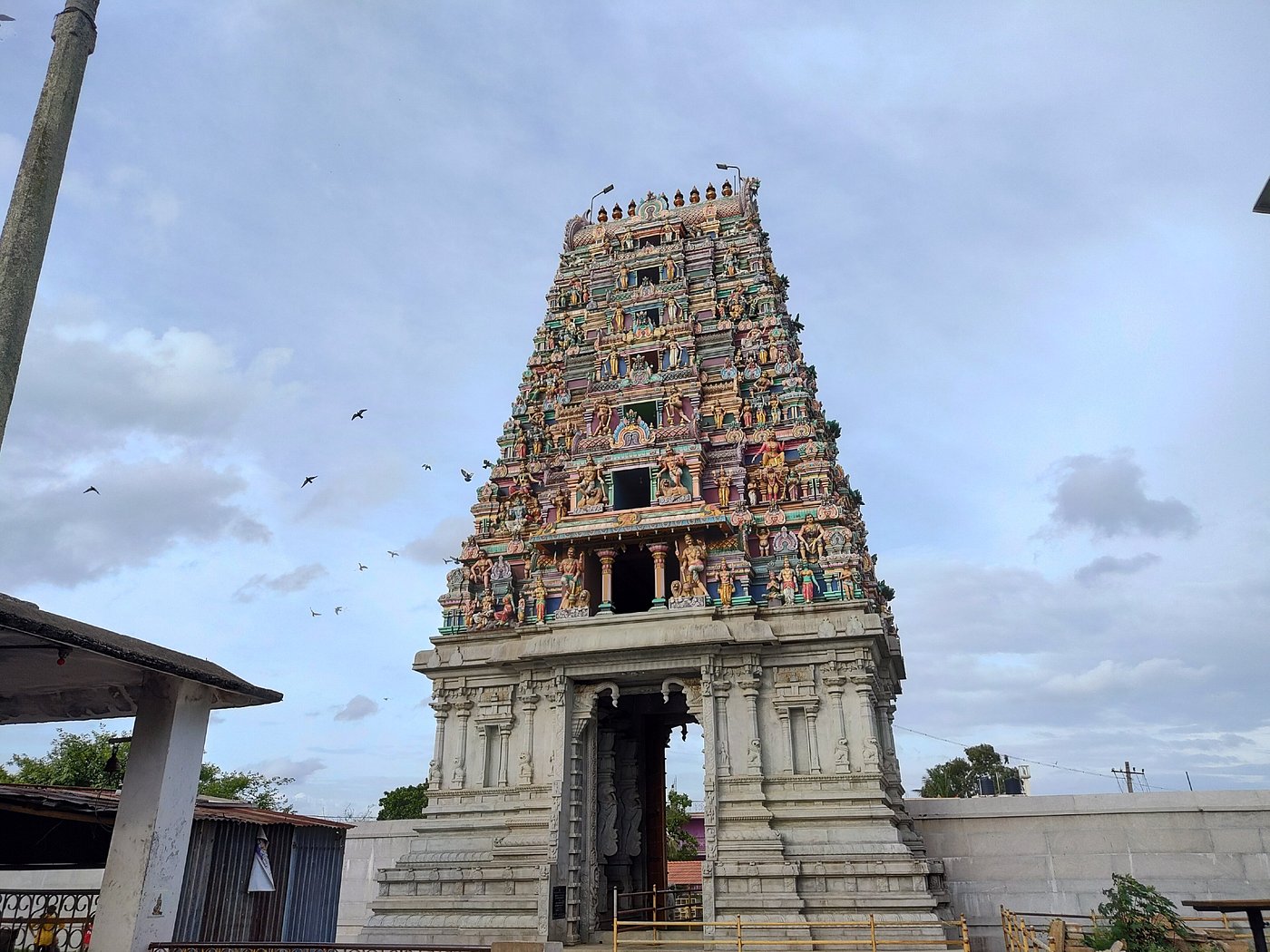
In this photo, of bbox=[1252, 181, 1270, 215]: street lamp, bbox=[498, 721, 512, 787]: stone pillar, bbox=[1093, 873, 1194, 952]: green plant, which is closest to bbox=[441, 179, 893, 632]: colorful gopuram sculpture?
bbox=[498, 721, 512, 787]: stone pillar

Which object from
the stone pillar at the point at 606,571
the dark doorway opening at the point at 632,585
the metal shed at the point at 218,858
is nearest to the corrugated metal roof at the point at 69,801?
the metal shed at the point at 218,858

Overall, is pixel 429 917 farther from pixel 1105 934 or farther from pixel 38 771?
pixel 38 771

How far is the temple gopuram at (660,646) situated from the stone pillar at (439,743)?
0.22 feet

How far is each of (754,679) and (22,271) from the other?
694 inches

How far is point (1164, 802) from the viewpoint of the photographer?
20.1 meters

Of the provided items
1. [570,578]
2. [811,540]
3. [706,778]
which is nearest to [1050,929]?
[706,778]

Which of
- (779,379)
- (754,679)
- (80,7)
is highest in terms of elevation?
(779,379)

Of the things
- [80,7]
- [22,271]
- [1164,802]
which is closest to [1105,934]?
[1164,802]

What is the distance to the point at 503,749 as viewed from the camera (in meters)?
22.6

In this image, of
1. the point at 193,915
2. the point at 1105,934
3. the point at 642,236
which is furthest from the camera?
the point at 642,236

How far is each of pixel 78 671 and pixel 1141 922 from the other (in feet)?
47.8

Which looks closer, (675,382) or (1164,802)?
(1164,802)

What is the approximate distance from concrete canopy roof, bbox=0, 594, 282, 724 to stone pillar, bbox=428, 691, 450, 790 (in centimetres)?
1198

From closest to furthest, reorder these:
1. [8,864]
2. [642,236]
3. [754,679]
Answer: [8,864] → [754,679] → [642,236]
